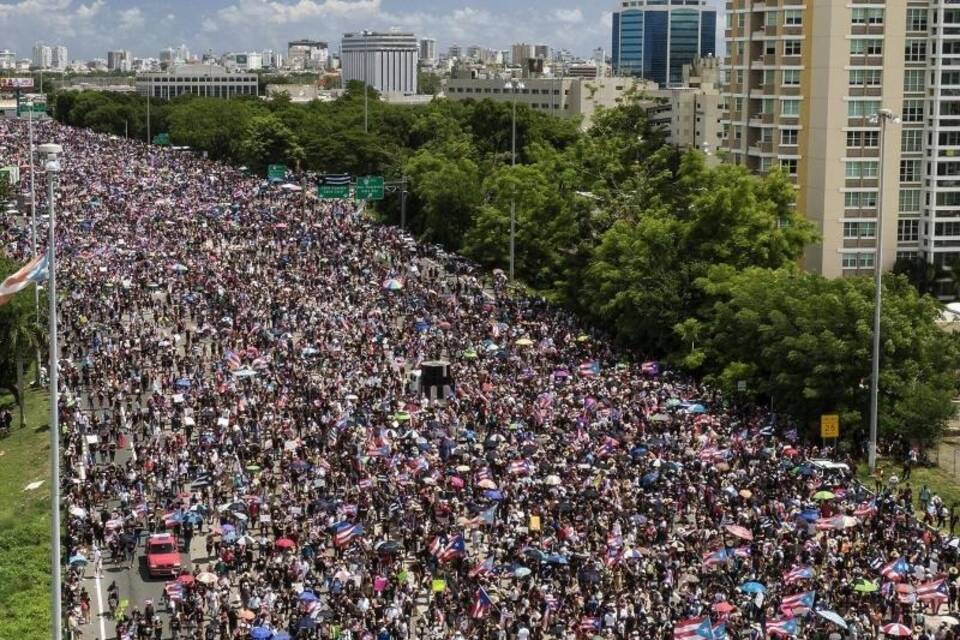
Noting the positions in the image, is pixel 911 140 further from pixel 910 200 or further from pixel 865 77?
pixel 865 77

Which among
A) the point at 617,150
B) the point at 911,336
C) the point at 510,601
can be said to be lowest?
the point at 510,601

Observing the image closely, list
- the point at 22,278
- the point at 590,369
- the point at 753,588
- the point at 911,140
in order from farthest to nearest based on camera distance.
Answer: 1. the point at 911,140
2. the point at 590,369
3. the point at 753,588
4. the point at 22,278

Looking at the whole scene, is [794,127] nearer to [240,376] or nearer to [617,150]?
[617,150]

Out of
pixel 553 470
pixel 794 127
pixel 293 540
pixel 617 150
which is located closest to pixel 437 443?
pixel 553 470

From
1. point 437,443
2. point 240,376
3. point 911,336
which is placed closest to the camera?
point 437,443

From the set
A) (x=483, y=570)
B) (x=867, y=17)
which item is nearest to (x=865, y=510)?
(x=483, y=570)

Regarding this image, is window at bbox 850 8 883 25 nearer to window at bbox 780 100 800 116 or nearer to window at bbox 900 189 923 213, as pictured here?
window at bbox 780 100 800 116

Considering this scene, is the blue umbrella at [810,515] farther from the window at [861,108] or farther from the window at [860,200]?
the window at [861,108]
